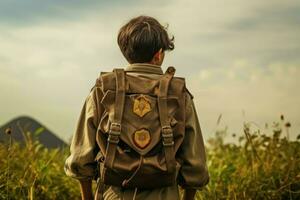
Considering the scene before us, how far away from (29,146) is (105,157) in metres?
3.79

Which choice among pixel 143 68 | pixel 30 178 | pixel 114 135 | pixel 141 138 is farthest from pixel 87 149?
pixel 30 178

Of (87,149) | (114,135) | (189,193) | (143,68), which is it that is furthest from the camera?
(189,193)

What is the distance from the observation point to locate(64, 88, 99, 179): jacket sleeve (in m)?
3.71

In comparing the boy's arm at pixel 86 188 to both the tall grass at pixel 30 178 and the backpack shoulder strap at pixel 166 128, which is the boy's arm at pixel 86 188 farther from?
the tall grass at pixel 30 178

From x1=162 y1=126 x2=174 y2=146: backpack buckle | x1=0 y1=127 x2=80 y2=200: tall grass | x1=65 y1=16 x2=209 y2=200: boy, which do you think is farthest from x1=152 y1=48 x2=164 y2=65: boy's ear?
x1=0 y1=127 x2=80 y2=200: tall grass

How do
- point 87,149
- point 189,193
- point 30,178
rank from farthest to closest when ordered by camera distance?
point 30,178 < point 189,193 < point 87,149

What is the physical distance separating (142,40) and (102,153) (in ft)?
2.39

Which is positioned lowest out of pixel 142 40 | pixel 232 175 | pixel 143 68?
pixel 232 175

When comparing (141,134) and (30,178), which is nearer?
(141,134)

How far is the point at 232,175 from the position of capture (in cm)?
679

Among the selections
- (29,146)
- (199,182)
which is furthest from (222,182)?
(199,182)

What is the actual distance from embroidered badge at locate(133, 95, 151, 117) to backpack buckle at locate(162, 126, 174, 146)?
14cm

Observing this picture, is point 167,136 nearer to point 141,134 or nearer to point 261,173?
point 141,134

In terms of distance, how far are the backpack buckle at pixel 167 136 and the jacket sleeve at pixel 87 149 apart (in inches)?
16.9
